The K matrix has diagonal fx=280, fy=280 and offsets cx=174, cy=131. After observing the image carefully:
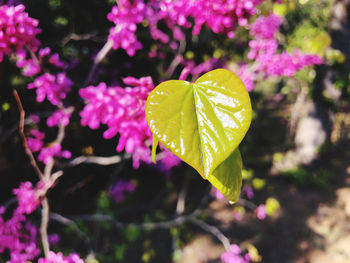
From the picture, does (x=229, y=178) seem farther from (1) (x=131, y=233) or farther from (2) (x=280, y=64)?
(1) (x=131, y=233)

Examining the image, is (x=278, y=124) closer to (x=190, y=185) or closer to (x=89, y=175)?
(x=190, y=185)

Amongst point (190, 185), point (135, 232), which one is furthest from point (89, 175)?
point (190, 185)

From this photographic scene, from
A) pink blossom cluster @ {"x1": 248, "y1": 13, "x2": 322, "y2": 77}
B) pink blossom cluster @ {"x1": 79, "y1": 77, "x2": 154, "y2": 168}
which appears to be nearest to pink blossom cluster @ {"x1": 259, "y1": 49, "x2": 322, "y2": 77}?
pink blossom cluster @ {"x1": 248, "y1": 13, "x2": 322, "y2": 77}

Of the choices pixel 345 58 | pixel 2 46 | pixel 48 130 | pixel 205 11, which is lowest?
pixel 48 130

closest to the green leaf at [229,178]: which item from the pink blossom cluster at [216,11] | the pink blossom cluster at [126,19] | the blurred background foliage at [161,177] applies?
the pink blossom cluster at [216,11]

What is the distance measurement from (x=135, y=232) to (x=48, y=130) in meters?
1.57

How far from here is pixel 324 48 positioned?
156 inches

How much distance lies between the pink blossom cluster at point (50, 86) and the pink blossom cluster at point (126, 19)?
0.35m

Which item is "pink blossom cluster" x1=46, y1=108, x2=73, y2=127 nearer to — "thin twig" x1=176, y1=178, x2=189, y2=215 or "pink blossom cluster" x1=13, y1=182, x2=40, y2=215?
"pink blossom cluster" x1=13, y1=182, x2=40, y2=215

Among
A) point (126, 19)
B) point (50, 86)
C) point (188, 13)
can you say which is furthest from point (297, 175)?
point (50, 86)

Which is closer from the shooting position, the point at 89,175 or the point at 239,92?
the point at 239,92

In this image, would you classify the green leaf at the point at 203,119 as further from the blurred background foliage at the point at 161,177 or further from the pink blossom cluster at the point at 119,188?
the pink blossom cluster at the point at 119,188

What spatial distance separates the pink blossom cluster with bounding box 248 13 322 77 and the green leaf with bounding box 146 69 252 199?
1.35m

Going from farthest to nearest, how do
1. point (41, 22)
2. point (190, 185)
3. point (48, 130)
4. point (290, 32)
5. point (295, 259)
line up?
1. point (290, 32)
2. point (190, 185)
3. point (295, 259)
4. point (48, 130)
5. point (41, 22)
